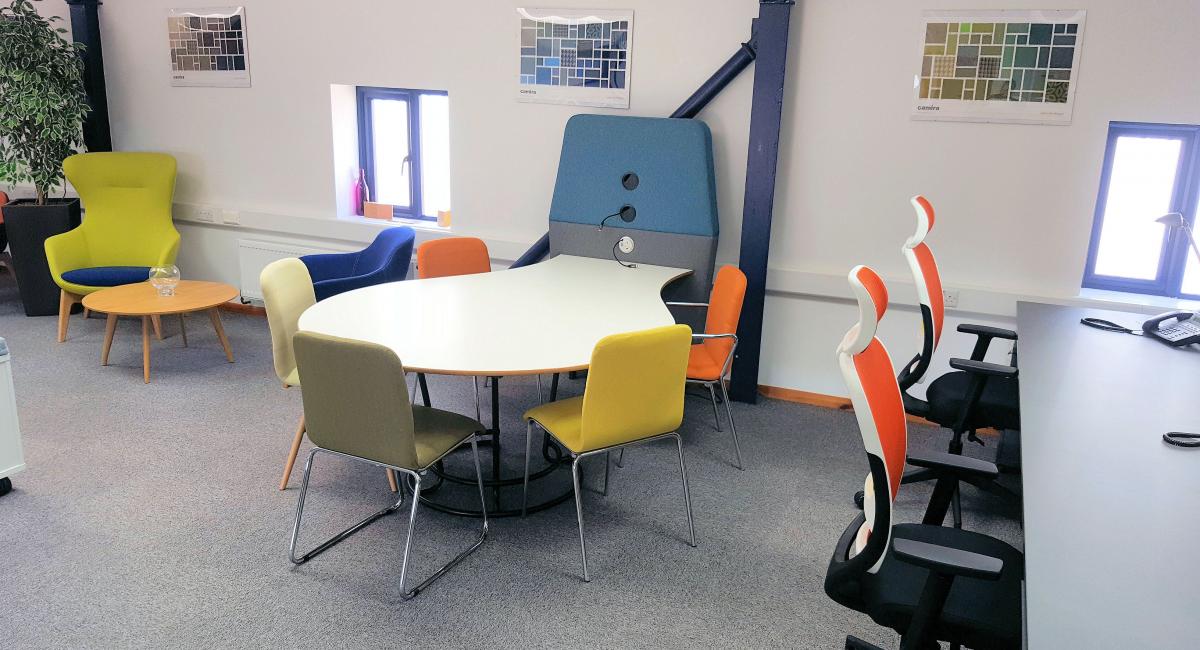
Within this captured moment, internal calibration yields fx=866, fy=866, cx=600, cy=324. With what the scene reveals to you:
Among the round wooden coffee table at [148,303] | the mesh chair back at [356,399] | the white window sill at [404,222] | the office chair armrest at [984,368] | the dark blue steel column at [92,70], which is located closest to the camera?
the mesh chair back at [356,399]

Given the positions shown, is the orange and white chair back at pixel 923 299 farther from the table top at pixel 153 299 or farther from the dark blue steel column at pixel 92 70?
the dark blue steel column at pixel 92 70

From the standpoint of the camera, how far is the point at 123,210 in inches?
224

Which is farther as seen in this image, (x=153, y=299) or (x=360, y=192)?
(x=360, y=192)

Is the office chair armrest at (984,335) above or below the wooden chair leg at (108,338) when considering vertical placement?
above

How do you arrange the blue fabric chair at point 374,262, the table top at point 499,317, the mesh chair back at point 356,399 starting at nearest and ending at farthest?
the mesh chair back at point 356,399 → the table top at point 499,317 → the blue fabric chair at point 374,262

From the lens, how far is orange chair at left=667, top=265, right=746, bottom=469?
3.64 meters

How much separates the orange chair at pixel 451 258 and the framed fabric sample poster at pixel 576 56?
3.53 feet

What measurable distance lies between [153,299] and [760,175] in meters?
3.41

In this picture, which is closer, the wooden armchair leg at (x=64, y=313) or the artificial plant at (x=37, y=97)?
the wooden armchair leg at (x=64, y=313)

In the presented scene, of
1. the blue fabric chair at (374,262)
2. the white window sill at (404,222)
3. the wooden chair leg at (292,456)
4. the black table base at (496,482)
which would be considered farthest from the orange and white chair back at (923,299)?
the white window sill at (404,222)

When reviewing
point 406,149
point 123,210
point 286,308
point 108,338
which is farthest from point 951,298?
point 123,210

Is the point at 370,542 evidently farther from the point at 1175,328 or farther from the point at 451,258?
the point at 1175,328

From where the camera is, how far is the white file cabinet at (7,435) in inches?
127

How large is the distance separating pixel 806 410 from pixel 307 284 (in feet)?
8.57
